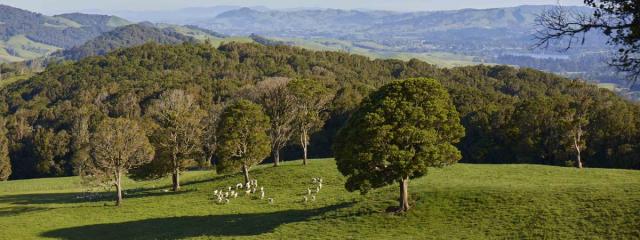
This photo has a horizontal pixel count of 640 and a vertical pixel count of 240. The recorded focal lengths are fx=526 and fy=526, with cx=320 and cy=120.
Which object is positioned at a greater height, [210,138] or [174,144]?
[174,144]

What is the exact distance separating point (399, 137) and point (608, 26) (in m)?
21.2

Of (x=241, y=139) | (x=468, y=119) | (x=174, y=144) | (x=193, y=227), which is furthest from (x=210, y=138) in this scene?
(x=468, y=119)

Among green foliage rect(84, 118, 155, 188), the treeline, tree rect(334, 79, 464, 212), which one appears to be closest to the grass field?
tree rect(334, 79, 464, 212)

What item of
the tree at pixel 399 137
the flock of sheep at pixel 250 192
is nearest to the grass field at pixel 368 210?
the flock of sheep at pixel 250 192

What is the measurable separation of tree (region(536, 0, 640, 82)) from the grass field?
15.9 meters

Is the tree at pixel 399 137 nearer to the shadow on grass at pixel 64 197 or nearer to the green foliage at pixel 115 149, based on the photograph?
the green foliage at pixel 115 149

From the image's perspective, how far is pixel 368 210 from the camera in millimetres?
40344

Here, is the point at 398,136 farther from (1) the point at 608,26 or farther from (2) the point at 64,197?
(2) the point at 64,197

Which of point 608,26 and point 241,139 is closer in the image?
point 608,26

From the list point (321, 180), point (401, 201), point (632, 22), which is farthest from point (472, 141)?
point (632, 22)

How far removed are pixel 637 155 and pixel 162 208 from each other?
6992 centimetres

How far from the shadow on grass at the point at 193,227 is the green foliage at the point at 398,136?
6256 millimetres

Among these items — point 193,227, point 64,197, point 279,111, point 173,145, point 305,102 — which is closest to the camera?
point 193,227

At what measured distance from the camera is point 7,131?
142500mm
